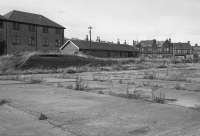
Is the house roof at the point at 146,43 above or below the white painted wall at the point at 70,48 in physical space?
above

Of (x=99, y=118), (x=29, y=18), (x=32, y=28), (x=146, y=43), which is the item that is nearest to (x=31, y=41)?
(x=32, y=28)

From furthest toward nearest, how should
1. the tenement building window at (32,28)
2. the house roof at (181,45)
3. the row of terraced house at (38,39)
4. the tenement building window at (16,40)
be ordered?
1. the house roof at (181,45)
2. the tenement building window at (32,28)
3. the tenement building window at (16,40)
4. the row of terraced house at (38,39)

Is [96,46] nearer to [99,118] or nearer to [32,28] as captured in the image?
[32,28]

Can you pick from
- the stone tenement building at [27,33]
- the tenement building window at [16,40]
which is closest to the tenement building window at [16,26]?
the stone tenement building at [27,33]

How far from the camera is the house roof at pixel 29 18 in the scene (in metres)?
56.9

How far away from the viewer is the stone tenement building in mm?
54375

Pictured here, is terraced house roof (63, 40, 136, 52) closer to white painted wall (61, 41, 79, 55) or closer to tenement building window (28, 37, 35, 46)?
white painted wall (61, 41, 79, 55)

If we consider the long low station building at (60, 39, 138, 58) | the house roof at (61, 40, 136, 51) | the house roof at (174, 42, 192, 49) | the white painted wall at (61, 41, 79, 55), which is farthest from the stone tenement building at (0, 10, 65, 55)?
the house roof at (174, 42, 192, 49)

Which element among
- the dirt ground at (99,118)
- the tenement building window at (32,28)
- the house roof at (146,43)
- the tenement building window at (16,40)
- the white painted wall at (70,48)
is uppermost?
the house roof at (146,43)

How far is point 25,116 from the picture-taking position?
279 inches

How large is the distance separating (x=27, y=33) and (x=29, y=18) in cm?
359

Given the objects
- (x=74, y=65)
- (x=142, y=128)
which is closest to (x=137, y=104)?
(x=142, y=128)

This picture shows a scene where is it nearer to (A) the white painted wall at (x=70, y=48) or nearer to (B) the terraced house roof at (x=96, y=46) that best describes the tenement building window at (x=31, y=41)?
(A) the white painted wall at (x=70, y=48)

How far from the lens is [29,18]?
60.0m
